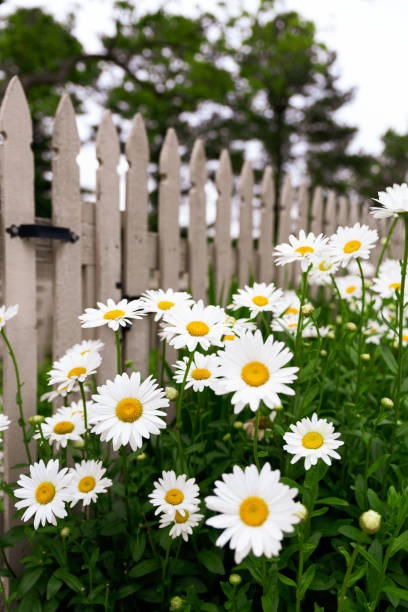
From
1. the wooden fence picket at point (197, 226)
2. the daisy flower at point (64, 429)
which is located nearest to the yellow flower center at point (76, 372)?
the daisy flower at point (64, 429)

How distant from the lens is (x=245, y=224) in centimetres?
297

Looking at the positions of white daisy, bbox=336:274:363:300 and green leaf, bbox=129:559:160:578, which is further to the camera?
white daisy, bbox=336:274:363:300

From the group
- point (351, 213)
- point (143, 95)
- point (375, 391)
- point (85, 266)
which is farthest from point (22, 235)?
point (143, 95)

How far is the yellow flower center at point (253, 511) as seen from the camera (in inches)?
25.4

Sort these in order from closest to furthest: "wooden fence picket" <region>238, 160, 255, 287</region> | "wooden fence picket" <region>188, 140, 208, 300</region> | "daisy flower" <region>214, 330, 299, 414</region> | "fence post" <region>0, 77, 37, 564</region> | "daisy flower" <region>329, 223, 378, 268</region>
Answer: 1. "daisy flower" <region>214, 330, 299, 414</region>
2. "daisy flower" <region>329, 223, 378, 268</region>
3. "fence post" <region>0, 77, 37, 564</region>
4. "wooden fence picket" <region>188, 140, 208, 300</region>
5. "wooden fence picket" <region>238, 160, 255, 287</region>

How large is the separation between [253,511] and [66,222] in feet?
4.82

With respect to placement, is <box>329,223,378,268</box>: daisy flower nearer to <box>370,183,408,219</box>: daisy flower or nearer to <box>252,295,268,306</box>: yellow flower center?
<box>370,183,408,219</box>: daisy flower

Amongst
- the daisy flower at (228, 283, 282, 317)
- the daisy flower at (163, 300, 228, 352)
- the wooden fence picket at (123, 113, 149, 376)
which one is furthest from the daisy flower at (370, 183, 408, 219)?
the wooden fence picket at (123, 113, 149, 376)

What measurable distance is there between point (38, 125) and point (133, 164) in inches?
387

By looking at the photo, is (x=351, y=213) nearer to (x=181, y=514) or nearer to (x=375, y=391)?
(x=375, y=391)

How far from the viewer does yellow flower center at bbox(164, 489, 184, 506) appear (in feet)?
3.15

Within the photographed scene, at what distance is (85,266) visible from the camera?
6.54 ft

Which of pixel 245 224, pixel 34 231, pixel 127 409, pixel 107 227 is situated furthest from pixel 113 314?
pixel 245 224

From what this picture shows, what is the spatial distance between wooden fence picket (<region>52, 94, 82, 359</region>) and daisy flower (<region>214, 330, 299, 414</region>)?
118 centimetres
